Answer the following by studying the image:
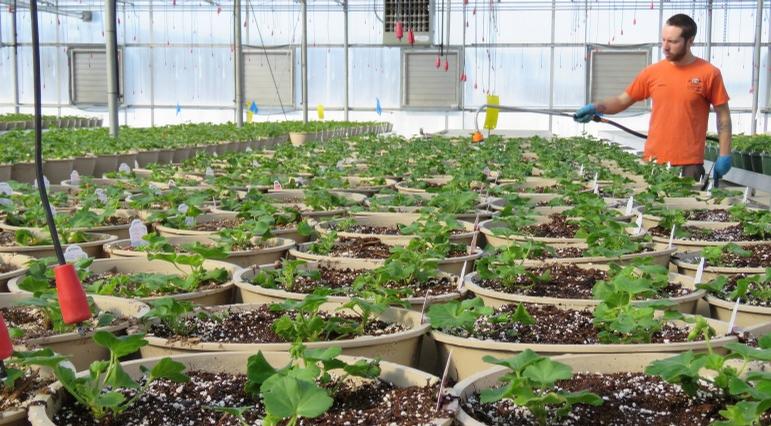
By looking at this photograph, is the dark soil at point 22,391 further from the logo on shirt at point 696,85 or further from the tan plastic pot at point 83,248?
the logo on shirt at point 696,85

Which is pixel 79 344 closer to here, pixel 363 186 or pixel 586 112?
pixel 363 186

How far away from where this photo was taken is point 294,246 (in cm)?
315

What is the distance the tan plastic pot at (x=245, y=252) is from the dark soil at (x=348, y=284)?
0.29 meters

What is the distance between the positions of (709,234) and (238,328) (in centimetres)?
196

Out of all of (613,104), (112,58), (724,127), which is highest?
(112,58)

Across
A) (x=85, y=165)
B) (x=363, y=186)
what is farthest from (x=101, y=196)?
(x=85, y=165)

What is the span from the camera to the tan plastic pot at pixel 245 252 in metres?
2.94

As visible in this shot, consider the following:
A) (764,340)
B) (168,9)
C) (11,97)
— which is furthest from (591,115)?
(11,97)

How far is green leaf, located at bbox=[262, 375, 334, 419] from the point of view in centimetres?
139

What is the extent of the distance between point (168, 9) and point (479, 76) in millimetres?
7705

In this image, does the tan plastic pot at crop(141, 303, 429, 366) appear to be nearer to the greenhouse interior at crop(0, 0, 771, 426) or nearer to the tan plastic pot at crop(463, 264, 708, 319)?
the greenhouse interior at crop(0, 0, 771, 426)

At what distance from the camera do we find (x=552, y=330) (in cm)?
211

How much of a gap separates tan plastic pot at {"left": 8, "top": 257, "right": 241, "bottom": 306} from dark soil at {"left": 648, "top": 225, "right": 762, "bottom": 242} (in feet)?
5.24

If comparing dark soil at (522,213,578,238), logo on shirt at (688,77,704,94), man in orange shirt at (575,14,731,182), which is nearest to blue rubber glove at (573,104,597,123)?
man in orange shirt at (575,14,731,182)
